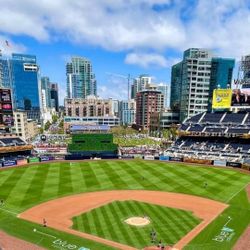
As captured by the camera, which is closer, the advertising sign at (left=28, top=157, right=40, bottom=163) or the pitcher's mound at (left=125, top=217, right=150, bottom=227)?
the pitcher's mound at (left=125, top=217, right=150, bottom=227)

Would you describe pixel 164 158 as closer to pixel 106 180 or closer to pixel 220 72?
pixel 106 180

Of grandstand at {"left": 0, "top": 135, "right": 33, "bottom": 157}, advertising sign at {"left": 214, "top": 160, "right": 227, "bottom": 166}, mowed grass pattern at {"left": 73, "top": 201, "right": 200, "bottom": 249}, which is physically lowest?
advertising sign at {"left": 214, "top": 160, "right": 227, "bottom": 166}

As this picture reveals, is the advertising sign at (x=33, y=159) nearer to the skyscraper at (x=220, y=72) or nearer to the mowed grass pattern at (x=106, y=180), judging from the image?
the mowed grass pattern at (x=106, y=180)

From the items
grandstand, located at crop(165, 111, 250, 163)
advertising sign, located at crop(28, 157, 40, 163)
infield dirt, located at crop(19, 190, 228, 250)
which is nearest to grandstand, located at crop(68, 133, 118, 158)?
advertising sign, located at crop(28, 157, 40, 163)

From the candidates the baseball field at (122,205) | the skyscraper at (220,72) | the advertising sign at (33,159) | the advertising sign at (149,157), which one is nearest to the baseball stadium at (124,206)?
the baseball field at (122,205)

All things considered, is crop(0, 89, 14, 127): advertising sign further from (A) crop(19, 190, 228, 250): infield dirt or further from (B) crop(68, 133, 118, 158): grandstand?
(A) crop(19, 190, 228, 250): infield dirt

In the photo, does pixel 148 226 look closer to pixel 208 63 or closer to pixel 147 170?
pixel 147 170
